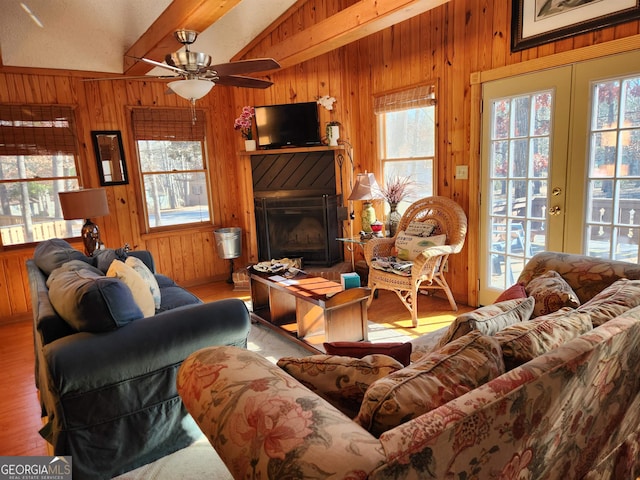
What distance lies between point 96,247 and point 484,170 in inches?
143

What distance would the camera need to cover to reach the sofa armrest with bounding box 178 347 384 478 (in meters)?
0.80

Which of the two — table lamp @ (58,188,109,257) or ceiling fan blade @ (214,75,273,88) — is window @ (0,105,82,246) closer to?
table lamp @ (58,188,109,257)

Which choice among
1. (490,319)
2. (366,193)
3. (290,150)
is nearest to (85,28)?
(290,150)

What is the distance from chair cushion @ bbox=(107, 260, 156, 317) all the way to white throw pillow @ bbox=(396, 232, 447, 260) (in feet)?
7.61

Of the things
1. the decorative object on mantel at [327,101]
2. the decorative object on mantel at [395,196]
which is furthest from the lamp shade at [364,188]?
the decorative object on mantel at [327,101]

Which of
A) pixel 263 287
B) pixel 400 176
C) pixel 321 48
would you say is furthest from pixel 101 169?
pixel 400 176

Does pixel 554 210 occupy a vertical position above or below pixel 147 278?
above

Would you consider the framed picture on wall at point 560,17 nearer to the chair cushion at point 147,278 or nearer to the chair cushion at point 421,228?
the chair cushion at point 421,228

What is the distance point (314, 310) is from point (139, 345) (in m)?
1.57

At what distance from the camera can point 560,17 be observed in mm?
2998

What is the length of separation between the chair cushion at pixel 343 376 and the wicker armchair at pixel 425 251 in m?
2.23

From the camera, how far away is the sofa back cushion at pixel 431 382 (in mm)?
957

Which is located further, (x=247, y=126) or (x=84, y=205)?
(x=247, y=126)

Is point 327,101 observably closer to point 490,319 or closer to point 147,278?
point 147,278
